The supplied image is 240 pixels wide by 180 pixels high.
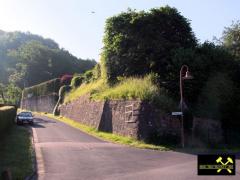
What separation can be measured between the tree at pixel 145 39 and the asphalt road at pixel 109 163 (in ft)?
37.6

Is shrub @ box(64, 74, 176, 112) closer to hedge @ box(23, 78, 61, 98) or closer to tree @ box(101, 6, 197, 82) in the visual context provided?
tree @ box(101, 6, 197, 82)

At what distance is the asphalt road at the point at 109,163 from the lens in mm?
16500

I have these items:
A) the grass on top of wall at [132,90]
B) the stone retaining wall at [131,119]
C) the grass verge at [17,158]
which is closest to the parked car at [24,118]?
the stone retaining wall at [131,119]

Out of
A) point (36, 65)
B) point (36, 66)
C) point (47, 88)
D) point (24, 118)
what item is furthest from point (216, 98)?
point (36, 65)

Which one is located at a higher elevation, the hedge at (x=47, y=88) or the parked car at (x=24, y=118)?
the hedge at (x=47, y=88)

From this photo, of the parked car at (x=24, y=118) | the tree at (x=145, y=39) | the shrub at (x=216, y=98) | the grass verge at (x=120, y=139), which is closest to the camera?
the grass verge at (x=120, y=139)

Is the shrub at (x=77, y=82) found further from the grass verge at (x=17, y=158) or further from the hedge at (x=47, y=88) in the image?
the grass verge at (x=17, y=158)

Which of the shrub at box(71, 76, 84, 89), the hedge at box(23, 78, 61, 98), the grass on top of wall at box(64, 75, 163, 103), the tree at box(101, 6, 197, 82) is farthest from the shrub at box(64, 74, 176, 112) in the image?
the hedge at box(23, 78, 61, 98)

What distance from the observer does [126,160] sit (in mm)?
21172

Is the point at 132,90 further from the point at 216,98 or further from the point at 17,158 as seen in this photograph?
the point at 17,158

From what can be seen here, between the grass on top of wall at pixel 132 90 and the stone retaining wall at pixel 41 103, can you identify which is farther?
the stone retaining wall at pixel 41 103

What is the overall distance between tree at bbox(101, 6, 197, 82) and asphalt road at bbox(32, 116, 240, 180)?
1145cm

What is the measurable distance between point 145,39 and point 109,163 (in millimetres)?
19586

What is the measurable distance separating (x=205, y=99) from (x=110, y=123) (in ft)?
26.6
